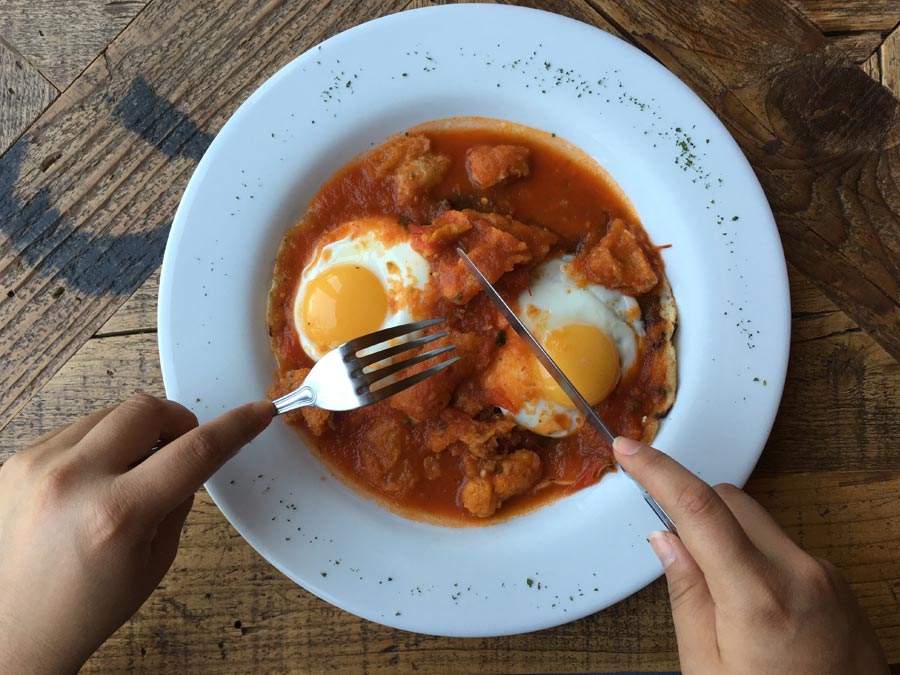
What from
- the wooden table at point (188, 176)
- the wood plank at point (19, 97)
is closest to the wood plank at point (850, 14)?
the wooden table at point (188, 176)

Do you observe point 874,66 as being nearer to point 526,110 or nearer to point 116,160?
point 526,110

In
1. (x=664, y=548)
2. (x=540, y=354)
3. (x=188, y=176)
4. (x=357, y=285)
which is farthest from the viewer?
(x=188, y=176)

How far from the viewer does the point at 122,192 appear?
10.5 ft

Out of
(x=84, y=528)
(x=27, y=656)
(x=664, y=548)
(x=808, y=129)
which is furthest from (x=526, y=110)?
(x=27, y=656)

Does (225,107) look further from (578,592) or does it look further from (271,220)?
(578,592)

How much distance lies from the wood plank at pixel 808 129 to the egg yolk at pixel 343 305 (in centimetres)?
179

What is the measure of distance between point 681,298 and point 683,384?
15.7 inches

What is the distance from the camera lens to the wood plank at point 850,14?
122 inches

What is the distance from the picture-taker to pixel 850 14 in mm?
3111

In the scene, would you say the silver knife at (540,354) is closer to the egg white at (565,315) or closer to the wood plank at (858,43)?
the egg white at (565,315)

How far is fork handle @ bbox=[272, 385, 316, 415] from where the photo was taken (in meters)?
2.67

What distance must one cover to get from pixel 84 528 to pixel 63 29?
2.52m

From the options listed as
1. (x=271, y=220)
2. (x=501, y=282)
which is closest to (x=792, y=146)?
(x=501, y=282)

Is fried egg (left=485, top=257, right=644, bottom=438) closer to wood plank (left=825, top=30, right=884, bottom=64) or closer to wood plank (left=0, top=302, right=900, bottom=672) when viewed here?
→ wood plank (left=0, top=302, right=900, bottom=672)
